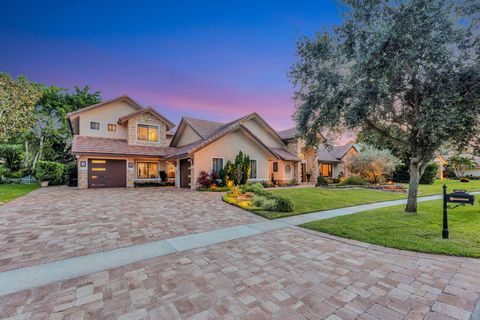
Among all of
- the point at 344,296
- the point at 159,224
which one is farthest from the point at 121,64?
the point at 344,296

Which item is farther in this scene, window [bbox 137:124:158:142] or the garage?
window [bbox 137:124:158:142]

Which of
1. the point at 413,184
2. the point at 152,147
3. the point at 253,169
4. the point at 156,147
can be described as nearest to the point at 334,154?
the point at 253,169

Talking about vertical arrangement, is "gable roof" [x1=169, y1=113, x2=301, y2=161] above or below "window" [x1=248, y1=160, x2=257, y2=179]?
above

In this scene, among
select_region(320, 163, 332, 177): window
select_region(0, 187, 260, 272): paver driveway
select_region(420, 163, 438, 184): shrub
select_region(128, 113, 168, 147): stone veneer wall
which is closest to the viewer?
select_region(0, 187, 260, 272): paver driveway

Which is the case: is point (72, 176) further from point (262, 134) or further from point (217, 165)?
point (262, 134)

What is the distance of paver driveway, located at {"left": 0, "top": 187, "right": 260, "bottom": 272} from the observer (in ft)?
15.0

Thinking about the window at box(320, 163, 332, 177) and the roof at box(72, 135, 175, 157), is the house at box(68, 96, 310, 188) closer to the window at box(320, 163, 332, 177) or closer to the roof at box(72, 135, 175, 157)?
the roof at box(72, 135, 175, 157)

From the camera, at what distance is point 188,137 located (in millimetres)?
21578

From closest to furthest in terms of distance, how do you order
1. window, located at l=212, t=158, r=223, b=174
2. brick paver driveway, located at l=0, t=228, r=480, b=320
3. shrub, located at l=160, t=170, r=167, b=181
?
brick paver driveway, located at l=0, t=228, r=480, b=320
window, located at l=212, t=158, r=223, b=174
shrub, located at l=160, t=170, r=167, b=181

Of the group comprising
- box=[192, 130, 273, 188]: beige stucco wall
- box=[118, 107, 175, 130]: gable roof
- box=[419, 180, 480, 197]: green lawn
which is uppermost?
box=[118, 107, 175, 130]: gable roof

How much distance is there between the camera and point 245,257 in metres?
4.27

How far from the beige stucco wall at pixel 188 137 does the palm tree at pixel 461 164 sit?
136 feet

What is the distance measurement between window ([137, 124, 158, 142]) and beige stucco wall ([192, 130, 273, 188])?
7632mm

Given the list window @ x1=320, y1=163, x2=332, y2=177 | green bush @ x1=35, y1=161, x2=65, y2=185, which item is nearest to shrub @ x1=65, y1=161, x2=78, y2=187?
green bush @ x1=35, y1=161, x2=65, y2=185
